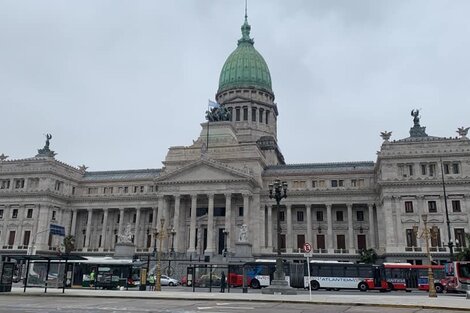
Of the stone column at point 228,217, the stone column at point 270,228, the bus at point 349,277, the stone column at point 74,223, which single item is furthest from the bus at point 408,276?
the stone column at point 74,223

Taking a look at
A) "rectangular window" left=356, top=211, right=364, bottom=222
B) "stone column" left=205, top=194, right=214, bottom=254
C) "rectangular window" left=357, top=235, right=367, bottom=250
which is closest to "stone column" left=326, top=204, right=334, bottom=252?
"rectangular window" left=356, top=211, right=364, bottom=222

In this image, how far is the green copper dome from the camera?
9859cm

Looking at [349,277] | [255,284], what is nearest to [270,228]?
[255,284]

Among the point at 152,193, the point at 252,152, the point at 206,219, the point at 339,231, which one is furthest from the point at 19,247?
the point at 339,231

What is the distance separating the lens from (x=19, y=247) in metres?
73.8

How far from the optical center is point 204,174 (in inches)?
Result: 2773

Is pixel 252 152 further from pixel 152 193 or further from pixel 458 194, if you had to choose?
pixel 458 194

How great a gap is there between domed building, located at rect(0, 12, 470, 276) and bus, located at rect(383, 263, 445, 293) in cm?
1309

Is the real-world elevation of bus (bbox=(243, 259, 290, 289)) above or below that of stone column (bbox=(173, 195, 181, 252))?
below

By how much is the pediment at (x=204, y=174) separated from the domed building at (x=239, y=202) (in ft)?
0.55

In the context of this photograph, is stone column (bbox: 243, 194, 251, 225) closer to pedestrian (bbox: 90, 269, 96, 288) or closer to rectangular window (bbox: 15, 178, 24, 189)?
pedestrian (bbox: 90, 269, 96, 288)

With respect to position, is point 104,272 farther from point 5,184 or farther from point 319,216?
point 5,184

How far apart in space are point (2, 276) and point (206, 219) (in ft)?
139

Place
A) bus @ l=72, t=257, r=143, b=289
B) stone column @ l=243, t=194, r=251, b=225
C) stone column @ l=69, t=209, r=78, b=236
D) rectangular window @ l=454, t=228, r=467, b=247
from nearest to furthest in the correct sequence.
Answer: bus @ l=72, t=257, r=143, b=289
rectangular window @ l=454, t=228, r=467, b=247
stone column @ l=243, t=194, r=251, b=225
stone column @ l=69, t=209, r=78, b=236
